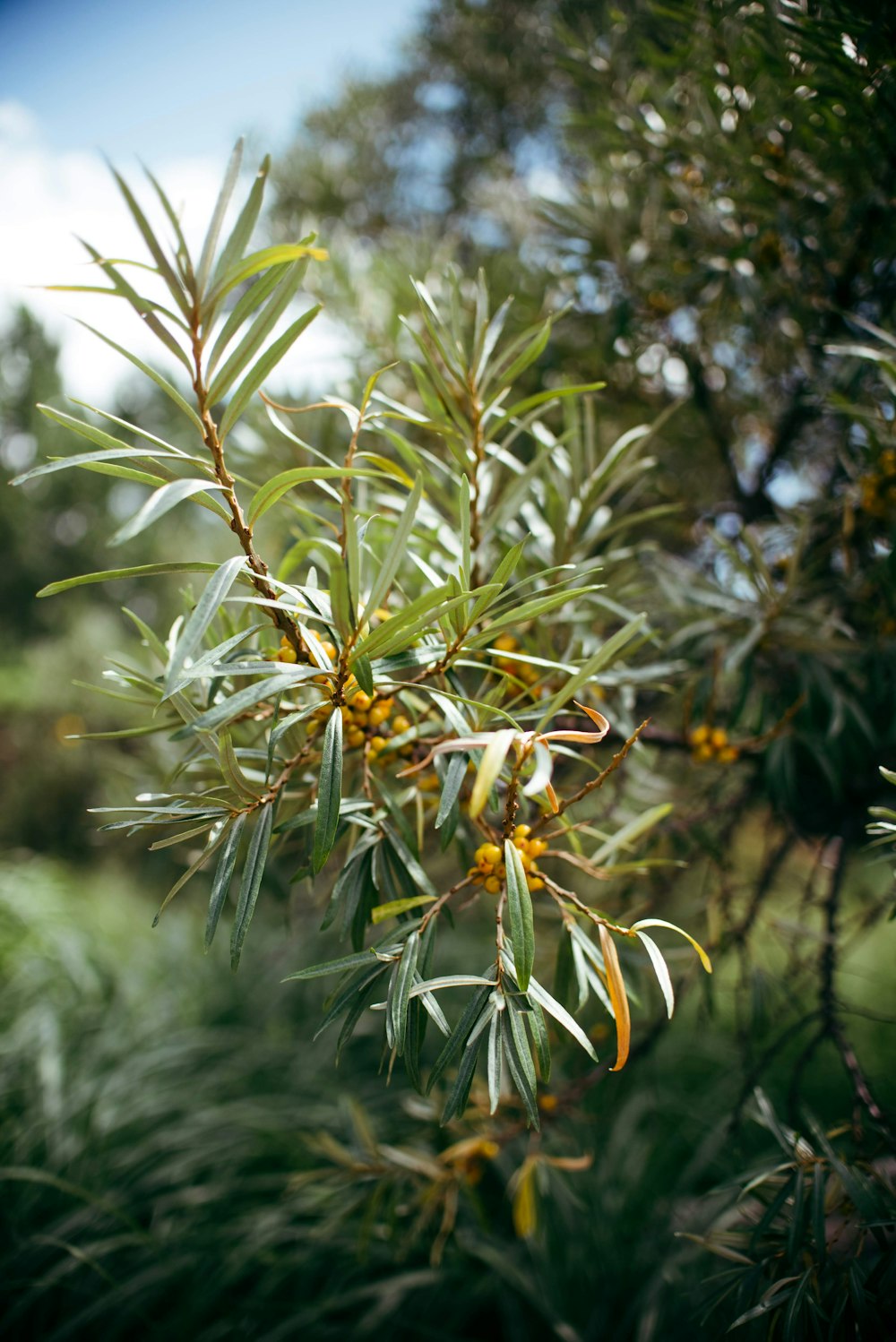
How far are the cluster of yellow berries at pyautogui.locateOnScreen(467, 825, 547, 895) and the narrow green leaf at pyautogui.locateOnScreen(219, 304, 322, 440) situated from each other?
0.31 metres

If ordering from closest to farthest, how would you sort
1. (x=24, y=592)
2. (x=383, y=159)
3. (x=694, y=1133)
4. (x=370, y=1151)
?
(x=370, y=1151)
(x=694, y=1133)
(x=383, y=159)
(x=24, y=592)

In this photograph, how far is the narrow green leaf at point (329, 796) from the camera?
401mm

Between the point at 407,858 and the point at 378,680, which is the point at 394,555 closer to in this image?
the point at 378,680

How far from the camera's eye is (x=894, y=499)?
0.75 metres

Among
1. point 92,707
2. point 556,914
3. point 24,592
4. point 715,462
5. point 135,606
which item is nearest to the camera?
point 556,914

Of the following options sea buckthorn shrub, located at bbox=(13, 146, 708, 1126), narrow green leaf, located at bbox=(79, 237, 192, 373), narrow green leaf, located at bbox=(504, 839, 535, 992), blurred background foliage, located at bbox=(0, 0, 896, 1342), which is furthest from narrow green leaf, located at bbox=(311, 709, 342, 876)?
blurred background foliage, located at bbox=(0, 0, 896, 1342)

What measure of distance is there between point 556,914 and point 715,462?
94 cm

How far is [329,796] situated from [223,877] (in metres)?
0.09

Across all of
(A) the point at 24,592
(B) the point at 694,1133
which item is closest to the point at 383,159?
(B) the point at 694,1133

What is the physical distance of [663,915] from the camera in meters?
1.19

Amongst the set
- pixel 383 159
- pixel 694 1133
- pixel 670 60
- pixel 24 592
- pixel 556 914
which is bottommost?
pixel 694 1133

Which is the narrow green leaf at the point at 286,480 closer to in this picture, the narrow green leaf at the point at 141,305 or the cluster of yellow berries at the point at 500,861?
the narrow green leaf at the point at 141,305

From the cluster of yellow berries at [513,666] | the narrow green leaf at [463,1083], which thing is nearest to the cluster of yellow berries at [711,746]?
the cluster of yellow berries at [513,666]

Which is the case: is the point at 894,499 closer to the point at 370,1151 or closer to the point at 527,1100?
the point at 527,1100
